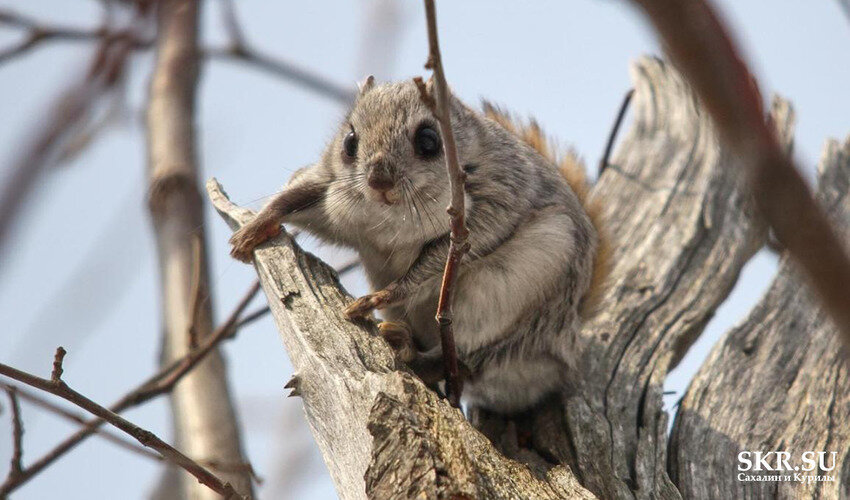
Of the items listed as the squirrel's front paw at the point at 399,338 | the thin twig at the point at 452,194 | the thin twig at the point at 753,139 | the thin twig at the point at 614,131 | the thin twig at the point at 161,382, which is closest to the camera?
the thin twig at the point at 753,139

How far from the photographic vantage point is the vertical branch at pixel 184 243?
3637mm

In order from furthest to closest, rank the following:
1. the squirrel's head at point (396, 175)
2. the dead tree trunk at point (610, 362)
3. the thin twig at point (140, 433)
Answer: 1. the squirrel's head at point (396, 175)
2. the dead tree trunk at point (610, 362)
3. the thin twig at point (140, 433)

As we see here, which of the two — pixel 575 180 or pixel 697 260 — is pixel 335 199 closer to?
pixel 575 180

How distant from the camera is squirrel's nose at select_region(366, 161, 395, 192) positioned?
385 centimetres

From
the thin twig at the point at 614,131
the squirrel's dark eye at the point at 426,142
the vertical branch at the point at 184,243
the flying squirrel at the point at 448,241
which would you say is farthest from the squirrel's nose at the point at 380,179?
the thin twig at the point at 614,131

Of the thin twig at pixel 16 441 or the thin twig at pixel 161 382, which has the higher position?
the thin twig at pixel 161 382

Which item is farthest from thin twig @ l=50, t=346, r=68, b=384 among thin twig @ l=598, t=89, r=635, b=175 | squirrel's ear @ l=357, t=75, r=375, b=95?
thin twig @ l=598, t=89, r=635, b=175

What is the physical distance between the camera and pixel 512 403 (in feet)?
13.7

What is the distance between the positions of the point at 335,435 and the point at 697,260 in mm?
2854

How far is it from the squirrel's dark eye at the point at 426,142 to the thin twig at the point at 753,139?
11.1 feet

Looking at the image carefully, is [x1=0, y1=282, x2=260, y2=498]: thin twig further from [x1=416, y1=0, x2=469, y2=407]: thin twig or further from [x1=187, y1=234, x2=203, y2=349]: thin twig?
[x1=416, y1=0, x2=469, y2=407]: thin twig

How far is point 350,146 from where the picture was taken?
4.26 m

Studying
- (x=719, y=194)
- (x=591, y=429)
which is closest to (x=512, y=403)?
(x=591, y=429)

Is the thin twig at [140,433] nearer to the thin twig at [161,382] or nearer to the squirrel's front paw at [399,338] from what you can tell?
the thin twig at [161,382]
